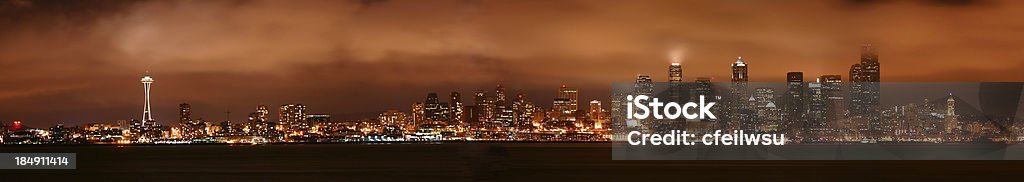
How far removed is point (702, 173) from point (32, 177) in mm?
49908

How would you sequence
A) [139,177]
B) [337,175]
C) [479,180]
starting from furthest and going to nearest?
1. [337,175]
2. [139,177]
3. [479,180]

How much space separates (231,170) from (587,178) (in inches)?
1397

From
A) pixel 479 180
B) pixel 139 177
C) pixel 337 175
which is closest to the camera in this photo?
pixel 479 180

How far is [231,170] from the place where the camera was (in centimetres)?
10550

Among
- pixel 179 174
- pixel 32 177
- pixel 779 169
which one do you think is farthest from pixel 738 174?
pixel 32 177

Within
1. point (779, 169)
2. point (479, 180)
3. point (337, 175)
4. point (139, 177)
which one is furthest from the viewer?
point (779, 169)

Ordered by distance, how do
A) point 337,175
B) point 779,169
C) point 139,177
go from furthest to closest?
point 779,169
point 337,175
point 139,177

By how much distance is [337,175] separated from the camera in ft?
316

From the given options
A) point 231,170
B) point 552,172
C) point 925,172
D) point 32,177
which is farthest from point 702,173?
point 32,177

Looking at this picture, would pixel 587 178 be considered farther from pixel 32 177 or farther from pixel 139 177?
pixel 32 177

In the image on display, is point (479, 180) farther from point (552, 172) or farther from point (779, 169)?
point (779, 169)

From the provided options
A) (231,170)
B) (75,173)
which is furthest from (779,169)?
(75,173)

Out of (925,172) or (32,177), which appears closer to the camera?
(32,177)

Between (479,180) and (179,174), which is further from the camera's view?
(179,174)
